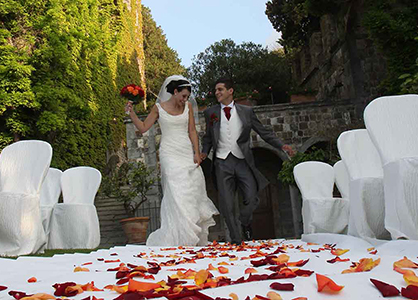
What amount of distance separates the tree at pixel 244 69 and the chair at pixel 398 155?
563 inches

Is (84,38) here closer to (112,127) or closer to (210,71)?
(112,127)

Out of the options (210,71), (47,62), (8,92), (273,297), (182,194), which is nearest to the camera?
(273,297)

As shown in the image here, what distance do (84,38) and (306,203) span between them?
410 inches

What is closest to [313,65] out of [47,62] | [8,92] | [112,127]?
[112,127]

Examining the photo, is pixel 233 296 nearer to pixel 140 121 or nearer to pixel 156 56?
pixel 140 121

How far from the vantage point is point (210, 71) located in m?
22.1

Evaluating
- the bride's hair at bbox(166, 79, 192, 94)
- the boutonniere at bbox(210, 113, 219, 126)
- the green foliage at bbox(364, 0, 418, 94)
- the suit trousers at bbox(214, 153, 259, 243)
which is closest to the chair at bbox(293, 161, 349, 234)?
the suit trousers at bbox(214, 153, 259, 243)

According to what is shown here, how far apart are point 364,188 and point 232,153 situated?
1.88 meters

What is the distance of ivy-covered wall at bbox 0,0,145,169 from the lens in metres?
11.1

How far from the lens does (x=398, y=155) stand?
313 cm

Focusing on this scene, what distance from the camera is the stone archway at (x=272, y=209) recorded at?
47.4 feet

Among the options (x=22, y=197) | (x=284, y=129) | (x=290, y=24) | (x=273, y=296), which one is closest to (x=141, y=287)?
(x=273, y=296)

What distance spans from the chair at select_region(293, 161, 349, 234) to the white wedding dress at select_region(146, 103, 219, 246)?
44.7 inches

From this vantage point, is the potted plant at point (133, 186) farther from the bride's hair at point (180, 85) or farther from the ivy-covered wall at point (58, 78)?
the bride's hair at point (180, 85)
